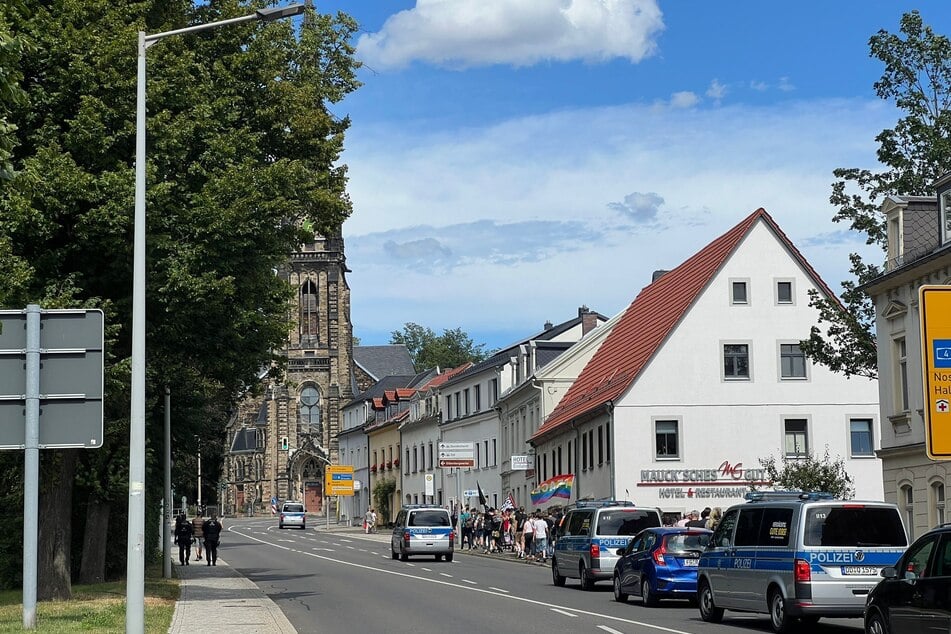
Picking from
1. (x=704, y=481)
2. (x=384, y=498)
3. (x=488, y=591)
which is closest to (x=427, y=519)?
(x=704, y=481)

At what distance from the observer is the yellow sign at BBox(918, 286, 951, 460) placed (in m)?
17.6

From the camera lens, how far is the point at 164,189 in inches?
914

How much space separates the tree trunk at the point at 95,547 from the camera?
31672mm

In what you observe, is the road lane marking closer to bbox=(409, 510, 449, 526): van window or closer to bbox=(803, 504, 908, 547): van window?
bbox=(803, 504, 908, 547): van window

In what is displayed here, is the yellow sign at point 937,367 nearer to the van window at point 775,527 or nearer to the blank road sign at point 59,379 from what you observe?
the van window at point 775,527

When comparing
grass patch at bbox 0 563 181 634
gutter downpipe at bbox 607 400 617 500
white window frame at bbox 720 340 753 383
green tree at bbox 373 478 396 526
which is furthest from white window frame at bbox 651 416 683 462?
green tree at bbox 373 478 396 526

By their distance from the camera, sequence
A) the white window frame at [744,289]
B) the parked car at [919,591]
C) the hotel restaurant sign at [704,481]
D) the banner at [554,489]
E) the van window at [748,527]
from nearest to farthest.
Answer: the parked car at [919,591], the van window at [748,527], the hotel restaurant sign at [704,481], the white window frame at [744,289], the banner at [554,489]

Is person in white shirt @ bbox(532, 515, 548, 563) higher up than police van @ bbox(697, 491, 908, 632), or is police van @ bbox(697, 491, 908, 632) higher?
police van @ bbox(697, 491, 908, 632)

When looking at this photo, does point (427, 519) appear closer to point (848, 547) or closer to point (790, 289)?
point (790, 289)

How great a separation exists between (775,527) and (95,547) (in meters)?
17.7

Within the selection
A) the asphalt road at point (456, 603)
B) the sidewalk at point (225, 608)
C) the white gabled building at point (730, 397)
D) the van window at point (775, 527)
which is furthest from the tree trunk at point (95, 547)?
the white gabled building at point (730, 397)

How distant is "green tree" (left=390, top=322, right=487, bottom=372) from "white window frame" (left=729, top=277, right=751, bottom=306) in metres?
102

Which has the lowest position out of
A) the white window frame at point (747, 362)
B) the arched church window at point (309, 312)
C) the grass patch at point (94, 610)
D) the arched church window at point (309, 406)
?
the grass patch at point (94, 610)

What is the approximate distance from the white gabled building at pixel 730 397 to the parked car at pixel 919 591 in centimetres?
3467
